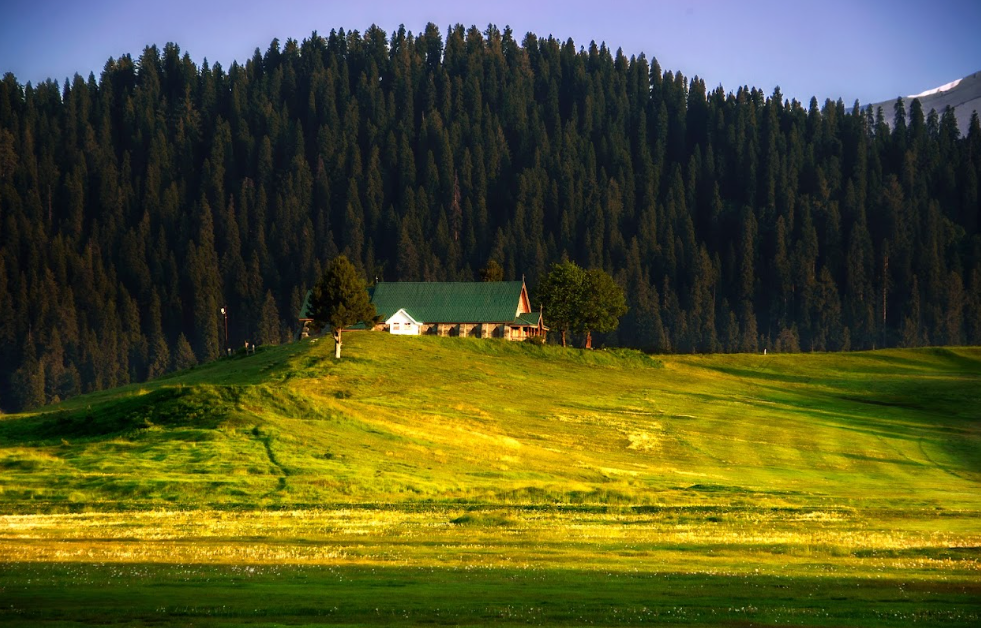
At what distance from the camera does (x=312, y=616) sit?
24094 millimetres

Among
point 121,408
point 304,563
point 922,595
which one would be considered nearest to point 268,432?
point 121,408

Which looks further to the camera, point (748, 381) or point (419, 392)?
point (748, 381)

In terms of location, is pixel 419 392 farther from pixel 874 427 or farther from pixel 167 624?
pixel 167 624

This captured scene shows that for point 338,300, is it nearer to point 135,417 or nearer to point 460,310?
point 460,310

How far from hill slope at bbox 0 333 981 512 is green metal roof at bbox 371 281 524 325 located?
87.4 feet

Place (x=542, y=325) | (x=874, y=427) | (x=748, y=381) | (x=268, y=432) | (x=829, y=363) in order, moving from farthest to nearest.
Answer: (x=542, y=325) < (x=829, y=363) < (x=748, y=381) < (x=874, y=427) < (x=268, y=432)

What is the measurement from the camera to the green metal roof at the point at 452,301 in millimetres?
146125

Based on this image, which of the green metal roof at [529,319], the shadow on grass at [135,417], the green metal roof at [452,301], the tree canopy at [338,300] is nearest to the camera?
the shadow on grass at [135,417]

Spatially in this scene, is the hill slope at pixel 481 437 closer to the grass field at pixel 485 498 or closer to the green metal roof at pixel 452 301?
the grass field at pixel 485 498

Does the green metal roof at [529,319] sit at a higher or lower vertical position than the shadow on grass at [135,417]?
higher

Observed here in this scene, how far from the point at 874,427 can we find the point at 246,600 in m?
73.2

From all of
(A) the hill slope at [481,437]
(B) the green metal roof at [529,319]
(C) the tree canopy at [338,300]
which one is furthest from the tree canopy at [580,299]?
(C) the tree canopy at [338,300]

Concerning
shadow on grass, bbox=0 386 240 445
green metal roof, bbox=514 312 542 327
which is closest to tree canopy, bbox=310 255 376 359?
shadow on grass, bbox=0 386 240 445

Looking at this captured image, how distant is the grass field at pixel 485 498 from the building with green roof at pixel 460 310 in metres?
29.4
